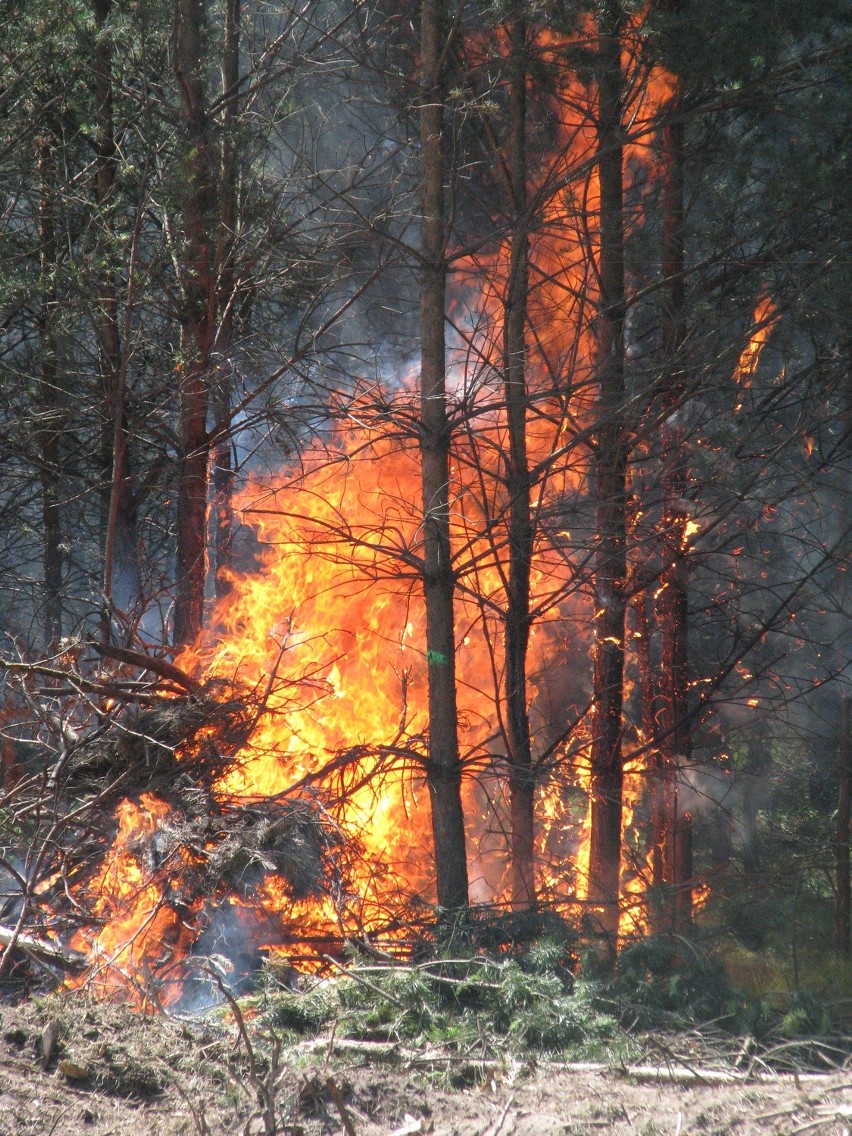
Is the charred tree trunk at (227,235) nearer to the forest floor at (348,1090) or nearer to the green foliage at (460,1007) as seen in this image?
the green foliage at (460,1007)

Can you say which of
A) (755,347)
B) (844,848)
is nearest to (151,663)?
(755,347)

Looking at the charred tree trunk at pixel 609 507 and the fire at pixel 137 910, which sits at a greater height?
the charred tree trunk at pixel 609 507

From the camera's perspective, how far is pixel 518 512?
8133mm

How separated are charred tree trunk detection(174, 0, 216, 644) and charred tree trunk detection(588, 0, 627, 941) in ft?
11.6

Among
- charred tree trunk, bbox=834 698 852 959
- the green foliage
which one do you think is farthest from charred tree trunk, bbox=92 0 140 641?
charred tree trunk, bbox=834 698 852 959

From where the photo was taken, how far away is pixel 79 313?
9344mm

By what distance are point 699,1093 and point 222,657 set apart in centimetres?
512

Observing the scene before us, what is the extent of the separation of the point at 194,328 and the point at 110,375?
96 centimetres

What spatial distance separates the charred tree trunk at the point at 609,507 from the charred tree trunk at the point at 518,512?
0.66 m

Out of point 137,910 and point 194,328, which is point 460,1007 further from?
point 194,328

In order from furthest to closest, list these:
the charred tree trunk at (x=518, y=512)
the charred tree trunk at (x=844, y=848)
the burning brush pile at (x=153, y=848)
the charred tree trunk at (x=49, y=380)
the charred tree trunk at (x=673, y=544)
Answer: the charred tree trunk at (x=844, y=848), the charred tree trunk at (x=49, y=380), the charred tree trunk at (x=673, y=544), the charred tree trunk at (x=518, y=512), the burning brush pile at (x=153, y=848)

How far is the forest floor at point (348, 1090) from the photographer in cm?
378

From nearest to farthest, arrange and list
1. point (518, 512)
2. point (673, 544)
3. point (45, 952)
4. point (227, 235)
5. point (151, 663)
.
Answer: point (45, 952) < point (151, 663) < point (518, 512) < point (227, 235) < point (673, 544)

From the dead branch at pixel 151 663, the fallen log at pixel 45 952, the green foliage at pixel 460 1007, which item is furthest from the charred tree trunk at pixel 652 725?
the fallen log at pixel 45 952
